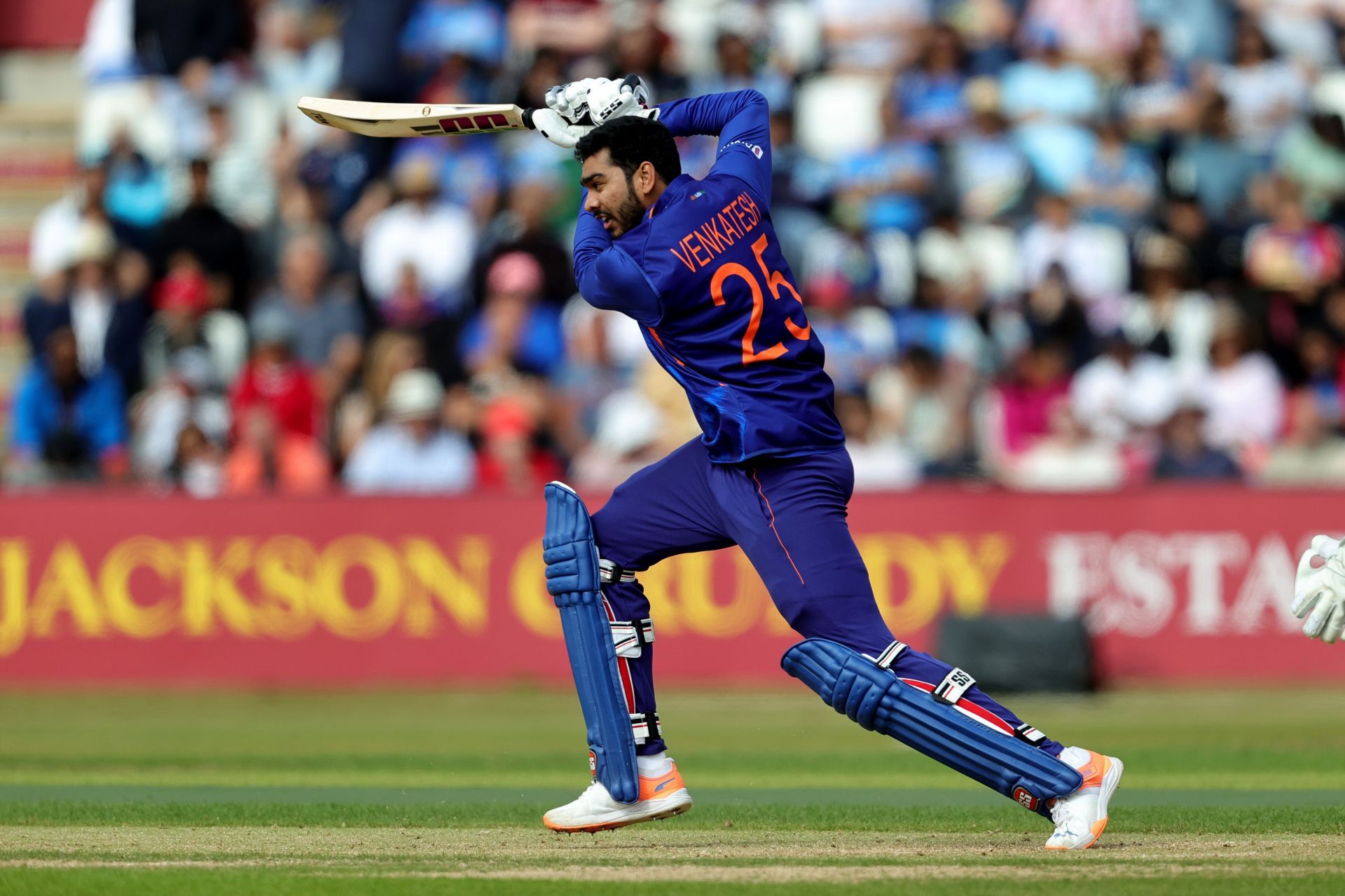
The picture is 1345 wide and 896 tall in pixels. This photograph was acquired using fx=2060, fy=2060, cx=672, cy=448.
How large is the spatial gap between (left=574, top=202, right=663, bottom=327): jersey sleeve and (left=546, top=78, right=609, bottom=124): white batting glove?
609 millimetres

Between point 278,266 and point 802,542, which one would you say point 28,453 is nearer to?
point 278,266

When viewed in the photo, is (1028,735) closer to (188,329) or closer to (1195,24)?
(188,329)

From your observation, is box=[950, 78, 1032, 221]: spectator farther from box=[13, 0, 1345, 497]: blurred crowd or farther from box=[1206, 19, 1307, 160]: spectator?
box=[1206, 19, 1307, 160]: spectator

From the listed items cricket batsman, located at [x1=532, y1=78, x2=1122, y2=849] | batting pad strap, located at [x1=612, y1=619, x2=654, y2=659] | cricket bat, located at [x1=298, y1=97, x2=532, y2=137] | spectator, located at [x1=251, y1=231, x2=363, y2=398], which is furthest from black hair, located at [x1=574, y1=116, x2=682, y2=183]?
spectator, located at [x1=251, y1=231, x2=363, y2=398]

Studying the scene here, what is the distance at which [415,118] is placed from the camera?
6.89 meters

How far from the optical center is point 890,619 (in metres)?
12.6

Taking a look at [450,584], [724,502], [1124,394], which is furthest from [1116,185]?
[724,502]

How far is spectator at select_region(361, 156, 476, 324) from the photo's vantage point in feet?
48.5

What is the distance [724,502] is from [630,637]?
56cm

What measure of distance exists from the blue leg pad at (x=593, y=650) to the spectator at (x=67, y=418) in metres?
8.65

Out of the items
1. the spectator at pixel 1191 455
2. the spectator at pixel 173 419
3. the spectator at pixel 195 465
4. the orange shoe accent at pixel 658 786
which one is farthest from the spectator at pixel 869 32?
the orange shoe accent at pixel 658 786

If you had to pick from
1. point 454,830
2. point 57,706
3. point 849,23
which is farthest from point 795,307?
point 849,23

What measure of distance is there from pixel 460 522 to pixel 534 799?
5.88m

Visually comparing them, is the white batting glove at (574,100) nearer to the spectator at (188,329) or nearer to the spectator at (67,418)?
the spectator at (67,418)
